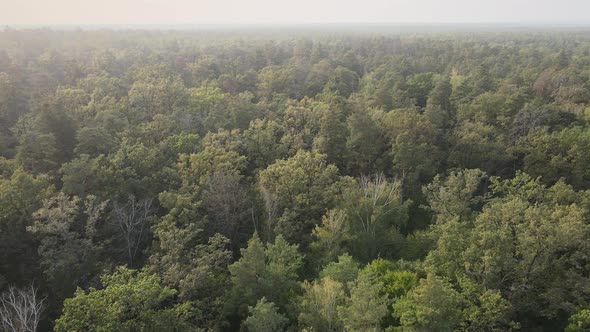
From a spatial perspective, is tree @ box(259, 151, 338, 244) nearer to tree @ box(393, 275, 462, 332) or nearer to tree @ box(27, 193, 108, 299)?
tree @ box(27, 193, 108, 299)

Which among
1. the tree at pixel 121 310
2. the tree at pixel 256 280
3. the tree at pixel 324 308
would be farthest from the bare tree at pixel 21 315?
the tree at pixel 324 308

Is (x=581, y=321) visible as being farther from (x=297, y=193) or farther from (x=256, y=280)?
(x=297, y=193)

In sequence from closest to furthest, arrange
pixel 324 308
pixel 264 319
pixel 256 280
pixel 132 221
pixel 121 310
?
pixel 121 310
pixel 264 319
pixel 324 308
pixel 256 280
pixel 132 221

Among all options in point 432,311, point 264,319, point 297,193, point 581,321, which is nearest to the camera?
point 432,311

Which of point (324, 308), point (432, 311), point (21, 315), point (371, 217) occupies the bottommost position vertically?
point (324, 308)

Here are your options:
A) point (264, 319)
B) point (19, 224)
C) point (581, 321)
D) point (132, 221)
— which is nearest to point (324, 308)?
point (264, 319)

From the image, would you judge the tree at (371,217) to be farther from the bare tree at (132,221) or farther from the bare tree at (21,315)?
the bare tree at (21,315)

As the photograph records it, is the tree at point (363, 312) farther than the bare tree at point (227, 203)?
No
